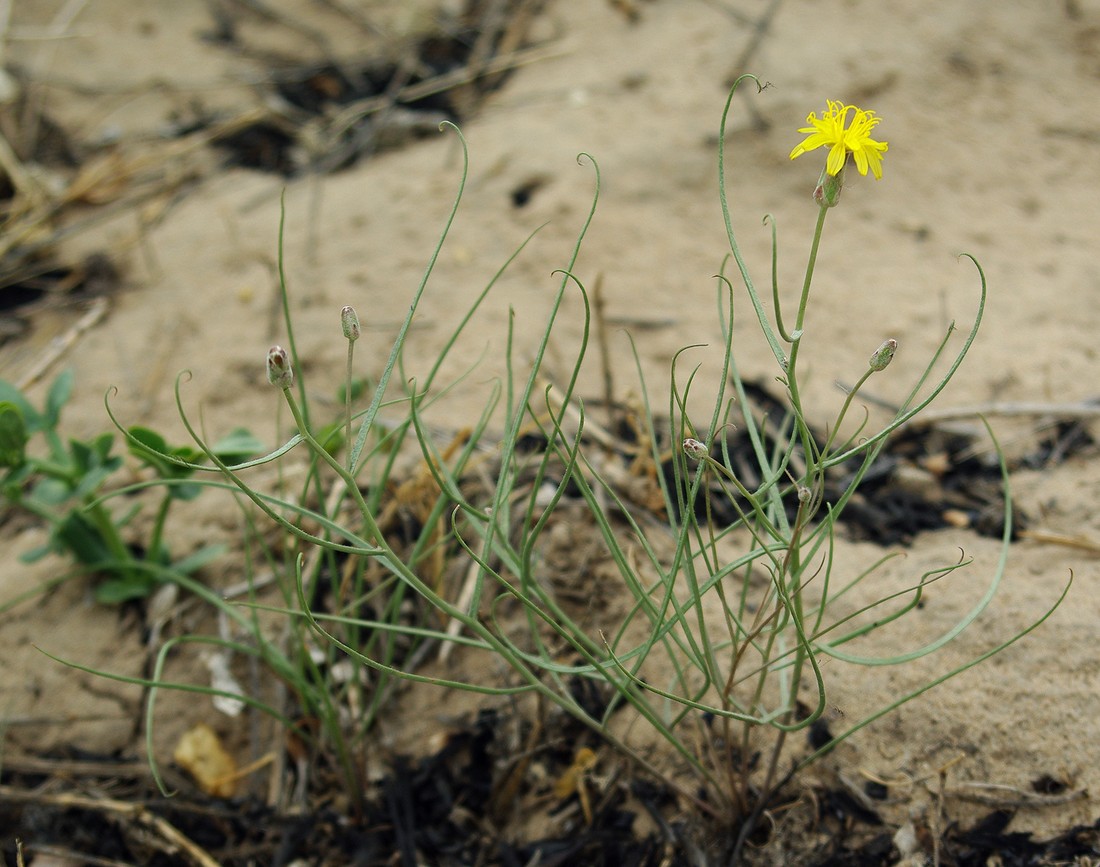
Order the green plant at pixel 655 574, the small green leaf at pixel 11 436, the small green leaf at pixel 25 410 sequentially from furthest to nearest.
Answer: the small green leaf at pixel 25 410
the small green leaf at pixel 11 436
the green plant at pixel 655 574

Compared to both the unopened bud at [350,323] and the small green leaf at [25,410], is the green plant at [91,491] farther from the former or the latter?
the unopened bud at [350,323]

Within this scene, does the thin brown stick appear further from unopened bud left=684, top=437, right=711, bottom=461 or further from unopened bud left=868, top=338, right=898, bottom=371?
unopened bud left=868, top=338, right=898, bottom=371

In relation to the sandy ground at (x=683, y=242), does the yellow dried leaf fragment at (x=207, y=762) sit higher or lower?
lower

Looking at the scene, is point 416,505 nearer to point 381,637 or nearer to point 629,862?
point 381,637

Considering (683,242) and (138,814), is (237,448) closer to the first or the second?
(138,814)

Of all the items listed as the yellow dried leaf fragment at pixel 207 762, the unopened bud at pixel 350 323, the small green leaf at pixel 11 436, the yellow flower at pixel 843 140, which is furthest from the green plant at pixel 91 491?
the yellow flower at pixel 843 140

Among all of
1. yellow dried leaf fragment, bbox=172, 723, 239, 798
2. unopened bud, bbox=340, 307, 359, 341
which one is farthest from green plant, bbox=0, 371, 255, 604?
unopened bud, bbox=340, 307, 359, 341

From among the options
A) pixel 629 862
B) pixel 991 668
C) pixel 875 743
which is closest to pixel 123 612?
pixel 629 862

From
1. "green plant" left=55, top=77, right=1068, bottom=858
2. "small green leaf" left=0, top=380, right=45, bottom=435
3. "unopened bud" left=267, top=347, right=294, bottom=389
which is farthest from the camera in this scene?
"small green leaf" left=0, top=380, right=45, bottom=435
